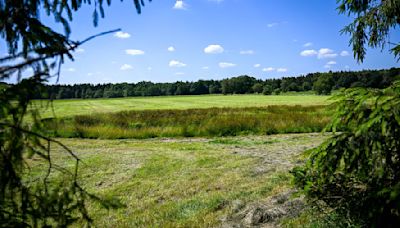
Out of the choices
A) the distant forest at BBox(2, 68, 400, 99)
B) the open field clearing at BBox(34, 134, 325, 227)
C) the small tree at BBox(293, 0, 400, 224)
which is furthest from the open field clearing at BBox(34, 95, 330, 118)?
the distant forest at BBox(2, 68, 400, 99)

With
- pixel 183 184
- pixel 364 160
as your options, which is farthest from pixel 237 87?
pixel 364 160

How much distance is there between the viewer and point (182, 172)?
24.7ft

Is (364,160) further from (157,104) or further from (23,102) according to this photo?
(157,104)

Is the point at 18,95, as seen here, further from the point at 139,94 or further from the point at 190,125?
the point at 139,94

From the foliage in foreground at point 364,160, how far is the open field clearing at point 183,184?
1.37 meters

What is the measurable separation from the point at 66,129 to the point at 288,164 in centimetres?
1474

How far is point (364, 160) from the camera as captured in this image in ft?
9.21

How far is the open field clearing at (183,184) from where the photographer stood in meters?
4.80

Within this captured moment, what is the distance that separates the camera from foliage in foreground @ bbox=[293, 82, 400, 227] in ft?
8.13

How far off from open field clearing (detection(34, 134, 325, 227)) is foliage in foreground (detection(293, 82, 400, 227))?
137cm

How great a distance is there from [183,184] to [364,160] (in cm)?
425

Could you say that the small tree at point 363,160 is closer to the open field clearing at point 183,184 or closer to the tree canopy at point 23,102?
the open field clearing at point 183,184

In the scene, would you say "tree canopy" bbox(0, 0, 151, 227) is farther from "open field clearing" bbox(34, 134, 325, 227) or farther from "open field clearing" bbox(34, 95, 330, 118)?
"open field clearing" bbox(34, 95, 330, 118)

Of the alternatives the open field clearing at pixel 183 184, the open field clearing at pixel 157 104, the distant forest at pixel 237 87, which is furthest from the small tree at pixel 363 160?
the distant forest at pixel 237 87
